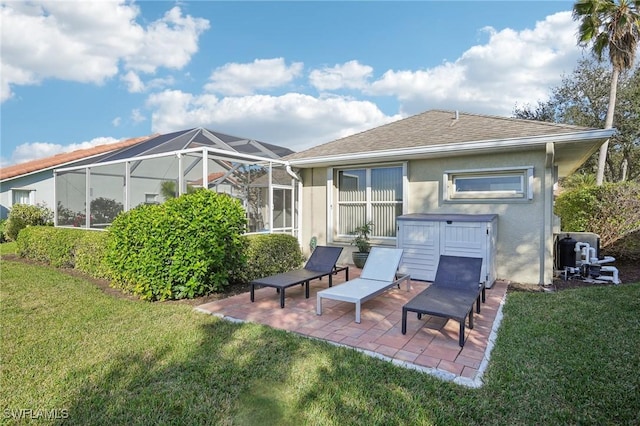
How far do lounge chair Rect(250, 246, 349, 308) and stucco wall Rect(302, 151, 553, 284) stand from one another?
3128 millimetres

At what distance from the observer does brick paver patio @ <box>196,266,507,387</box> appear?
394 cm

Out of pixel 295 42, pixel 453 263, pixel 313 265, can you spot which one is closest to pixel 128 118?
pixel 295 42

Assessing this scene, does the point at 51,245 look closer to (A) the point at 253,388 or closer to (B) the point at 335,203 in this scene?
(B) the point at 335,203

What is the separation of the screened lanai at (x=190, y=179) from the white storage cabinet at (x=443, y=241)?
13.6 feet

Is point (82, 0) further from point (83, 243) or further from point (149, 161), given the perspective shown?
point (83, 243)

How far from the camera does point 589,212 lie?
35.6 feet

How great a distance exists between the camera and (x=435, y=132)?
9.48 m

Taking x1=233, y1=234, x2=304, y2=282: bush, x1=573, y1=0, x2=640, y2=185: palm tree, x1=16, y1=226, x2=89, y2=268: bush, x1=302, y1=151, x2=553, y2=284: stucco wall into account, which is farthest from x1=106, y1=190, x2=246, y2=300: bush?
x1=573, y1=0, x2=640, y2=185: palm tree

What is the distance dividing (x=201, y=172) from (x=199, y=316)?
14.8ft

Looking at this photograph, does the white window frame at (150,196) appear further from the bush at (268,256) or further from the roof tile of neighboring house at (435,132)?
the roof tile of neighboring house at (435,132)

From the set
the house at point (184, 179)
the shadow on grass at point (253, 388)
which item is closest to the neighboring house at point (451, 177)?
the house at point (184, 179)

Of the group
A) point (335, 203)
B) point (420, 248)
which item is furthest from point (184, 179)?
point (420, 248)

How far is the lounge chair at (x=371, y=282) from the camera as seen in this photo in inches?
216

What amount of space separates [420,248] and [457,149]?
8.54 feet
